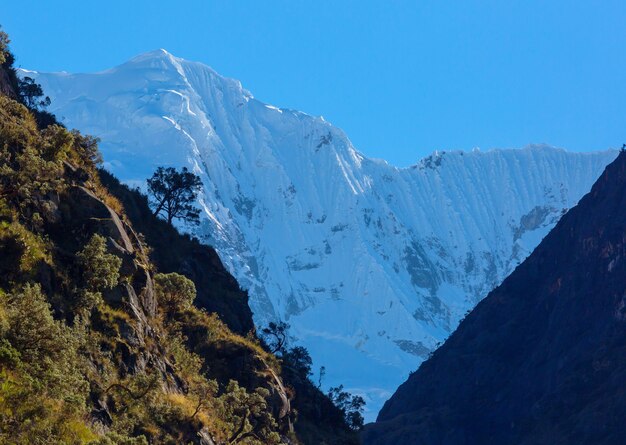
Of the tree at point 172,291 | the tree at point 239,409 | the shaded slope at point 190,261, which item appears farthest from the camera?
the shaded slope at point 190,261

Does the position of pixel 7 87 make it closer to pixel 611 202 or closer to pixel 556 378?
pixel 556 378

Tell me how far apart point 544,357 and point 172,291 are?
106190 millimetres

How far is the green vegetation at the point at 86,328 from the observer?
20.6 metres

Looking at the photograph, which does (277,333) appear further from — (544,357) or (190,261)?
(544,357)

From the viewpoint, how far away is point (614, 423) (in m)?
107

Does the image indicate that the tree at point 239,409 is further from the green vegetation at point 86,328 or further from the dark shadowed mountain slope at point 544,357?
the dark shadowed mountain slope at point 544,357

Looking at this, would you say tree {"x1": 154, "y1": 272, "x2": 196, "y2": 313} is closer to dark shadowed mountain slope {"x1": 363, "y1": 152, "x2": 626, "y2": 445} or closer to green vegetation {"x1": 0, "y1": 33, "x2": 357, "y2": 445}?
green vegetation {"x1": 0, "y1": 33, "x2": 357, "y2": 445}

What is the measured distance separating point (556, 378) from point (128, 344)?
107 meters

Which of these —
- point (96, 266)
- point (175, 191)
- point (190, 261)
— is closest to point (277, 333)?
point (175, 191)

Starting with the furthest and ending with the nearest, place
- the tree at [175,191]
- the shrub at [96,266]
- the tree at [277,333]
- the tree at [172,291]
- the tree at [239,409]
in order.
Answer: the tree at [175,191] < the tree at [277,333] < the tree at [172,291] < the tree at [239,409] < the shrub at [96,266]

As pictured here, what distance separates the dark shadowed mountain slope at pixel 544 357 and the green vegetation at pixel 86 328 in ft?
268

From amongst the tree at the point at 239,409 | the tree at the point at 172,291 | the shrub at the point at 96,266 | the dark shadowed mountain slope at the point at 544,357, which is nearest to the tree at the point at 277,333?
the tree at the point at 172,291

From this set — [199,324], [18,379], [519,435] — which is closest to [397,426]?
[519,435]

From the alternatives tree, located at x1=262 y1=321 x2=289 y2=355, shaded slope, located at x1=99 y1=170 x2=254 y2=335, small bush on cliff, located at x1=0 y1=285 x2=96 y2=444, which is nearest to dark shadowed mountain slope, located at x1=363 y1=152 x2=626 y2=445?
tree, located at x1=262 y1=321 x2=289 y2=355
